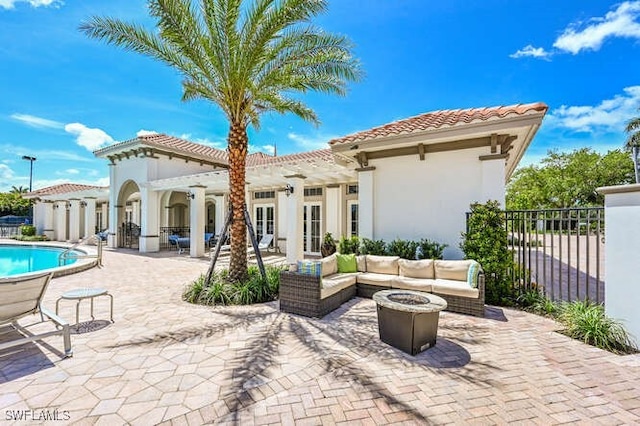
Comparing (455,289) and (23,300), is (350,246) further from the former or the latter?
(23,300)

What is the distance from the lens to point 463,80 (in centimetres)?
1188

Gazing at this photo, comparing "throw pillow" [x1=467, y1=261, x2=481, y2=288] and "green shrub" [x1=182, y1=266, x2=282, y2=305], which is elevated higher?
"throw pillow" [x1=467, y1=261, x2=481, y2=288]

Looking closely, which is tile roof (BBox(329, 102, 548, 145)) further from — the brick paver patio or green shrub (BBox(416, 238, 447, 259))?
the brick paver patio

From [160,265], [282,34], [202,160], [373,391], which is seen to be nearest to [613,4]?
[282,34]

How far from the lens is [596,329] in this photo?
4.65 metres

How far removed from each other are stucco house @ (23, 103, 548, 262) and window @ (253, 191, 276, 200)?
0.10 metres

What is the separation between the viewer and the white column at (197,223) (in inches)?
589

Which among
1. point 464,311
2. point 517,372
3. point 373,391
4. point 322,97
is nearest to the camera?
point 373,391

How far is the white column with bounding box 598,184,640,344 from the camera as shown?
4.32 m

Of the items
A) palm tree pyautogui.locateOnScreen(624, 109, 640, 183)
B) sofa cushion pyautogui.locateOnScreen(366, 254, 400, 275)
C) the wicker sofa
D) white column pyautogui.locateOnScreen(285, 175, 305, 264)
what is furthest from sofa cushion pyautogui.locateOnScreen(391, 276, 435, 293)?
palm tree pyautogui.locateOnScreen(624, 109, 640, 183)

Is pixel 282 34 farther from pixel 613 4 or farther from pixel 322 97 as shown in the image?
pixel 613 4

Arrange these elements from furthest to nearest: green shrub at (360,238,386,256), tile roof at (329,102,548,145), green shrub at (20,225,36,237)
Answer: green shrub at (20,225,36,237) → green shrub at (360,238,386,256) → tile roof at (329,102,548,145)

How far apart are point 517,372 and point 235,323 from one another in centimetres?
461

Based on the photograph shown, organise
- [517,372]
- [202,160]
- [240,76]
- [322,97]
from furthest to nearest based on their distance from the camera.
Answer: [202,160], [322,97], [240,76], [517,372]
